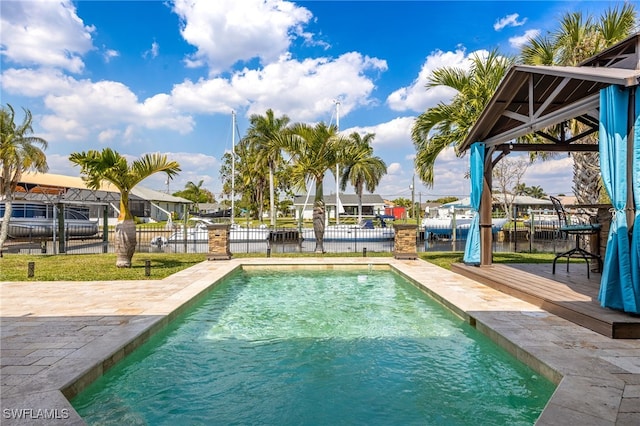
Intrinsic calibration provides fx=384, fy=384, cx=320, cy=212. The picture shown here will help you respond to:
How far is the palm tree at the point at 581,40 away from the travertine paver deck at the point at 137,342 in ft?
22.6

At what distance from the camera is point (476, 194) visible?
8875mm

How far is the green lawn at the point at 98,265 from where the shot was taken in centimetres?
882

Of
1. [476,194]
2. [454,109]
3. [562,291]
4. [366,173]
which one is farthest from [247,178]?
[562,291]

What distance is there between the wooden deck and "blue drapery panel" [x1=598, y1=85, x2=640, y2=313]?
0.26 m

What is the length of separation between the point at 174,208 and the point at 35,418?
1958 inches

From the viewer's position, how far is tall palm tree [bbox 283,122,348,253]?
541 inches

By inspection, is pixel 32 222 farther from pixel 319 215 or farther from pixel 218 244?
pixel 319 215

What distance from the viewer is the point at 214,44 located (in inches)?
467

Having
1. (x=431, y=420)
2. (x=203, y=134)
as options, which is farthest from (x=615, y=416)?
(x=203, y=134)

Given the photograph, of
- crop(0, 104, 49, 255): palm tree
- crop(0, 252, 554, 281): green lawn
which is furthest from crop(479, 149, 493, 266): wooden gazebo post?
crop(0, 104, 49, 255): palm tree

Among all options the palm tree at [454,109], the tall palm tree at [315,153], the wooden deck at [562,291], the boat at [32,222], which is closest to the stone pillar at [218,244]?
the tall palm tree at [315,153]

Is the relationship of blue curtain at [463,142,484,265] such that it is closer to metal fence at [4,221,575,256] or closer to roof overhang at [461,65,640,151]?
roof overhang at [461,65,640,151]

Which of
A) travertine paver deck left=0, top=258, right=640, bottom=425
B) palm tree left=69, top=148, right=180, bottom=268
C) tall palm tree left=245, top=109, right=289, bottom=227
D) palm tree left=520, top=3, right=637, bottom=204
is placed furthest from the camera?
tall palm tree left=245, top=109, right=289, bottom=227

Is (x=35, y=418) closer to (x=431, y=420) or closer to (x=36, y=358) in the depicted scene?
(x=36, y=358)
